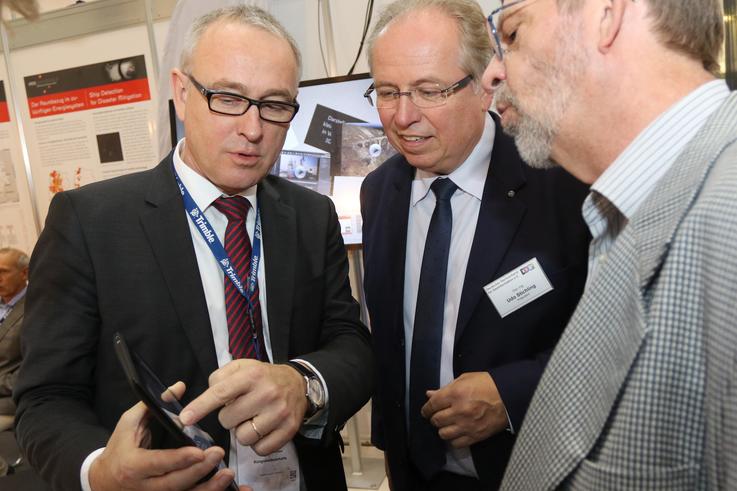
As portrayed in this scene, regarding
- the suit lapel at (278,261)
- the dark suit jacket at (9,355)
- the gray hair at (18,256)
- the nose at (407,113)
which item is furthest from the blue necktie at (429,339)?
the gray hair at (18,256)

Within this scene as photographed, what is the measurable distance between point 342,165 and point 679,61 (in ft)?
7.89

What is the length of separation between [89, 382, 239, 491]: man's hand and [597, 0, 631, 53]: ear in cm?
99

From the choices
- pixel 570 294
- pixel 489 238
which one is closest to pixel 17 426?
pixel 489 238

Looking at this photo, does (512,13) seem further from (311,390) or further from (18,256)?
(18,256)

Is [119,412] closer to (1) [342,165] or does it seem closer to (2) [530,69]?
(2) [530,69]

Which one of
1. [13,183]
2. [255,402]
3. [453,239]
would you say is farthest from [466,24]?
[13,183]

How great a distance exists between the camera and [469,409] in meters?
1.57

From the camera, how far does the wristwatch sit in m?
1.37

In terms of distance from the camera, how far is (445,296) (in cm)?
176

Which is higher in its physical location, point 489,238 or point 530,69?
point 530,69

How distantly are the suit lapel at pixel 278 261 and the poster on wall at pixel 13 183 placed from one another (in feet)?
13.7

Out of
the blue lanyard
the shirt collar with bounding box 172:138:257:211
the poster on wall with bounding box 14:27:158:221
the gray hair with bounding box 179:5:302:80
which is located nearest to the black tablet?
the blue lanyard

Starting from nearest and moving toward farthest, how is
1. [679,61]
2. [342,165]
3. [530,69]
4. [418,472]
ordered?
[679,61]
[530,69]
[418,472]
[342,165]

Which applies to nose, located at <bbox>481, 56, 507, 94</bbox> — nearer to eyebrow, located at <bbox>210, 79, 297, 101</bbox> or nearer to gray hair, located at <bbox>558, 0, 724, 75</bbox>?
gray hair, located at <bbox>558, 0, 724, 75</bbox>
